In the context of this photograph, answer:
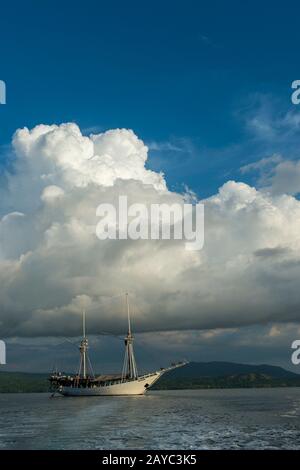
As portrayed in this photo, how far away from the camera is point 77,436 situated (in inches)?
3733

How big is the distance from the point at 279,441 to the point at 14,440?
44.0 metres

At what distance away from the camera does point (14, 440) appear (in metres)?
88.8

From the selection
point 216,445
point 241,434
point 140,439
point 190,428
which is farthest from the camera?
point 190,428
